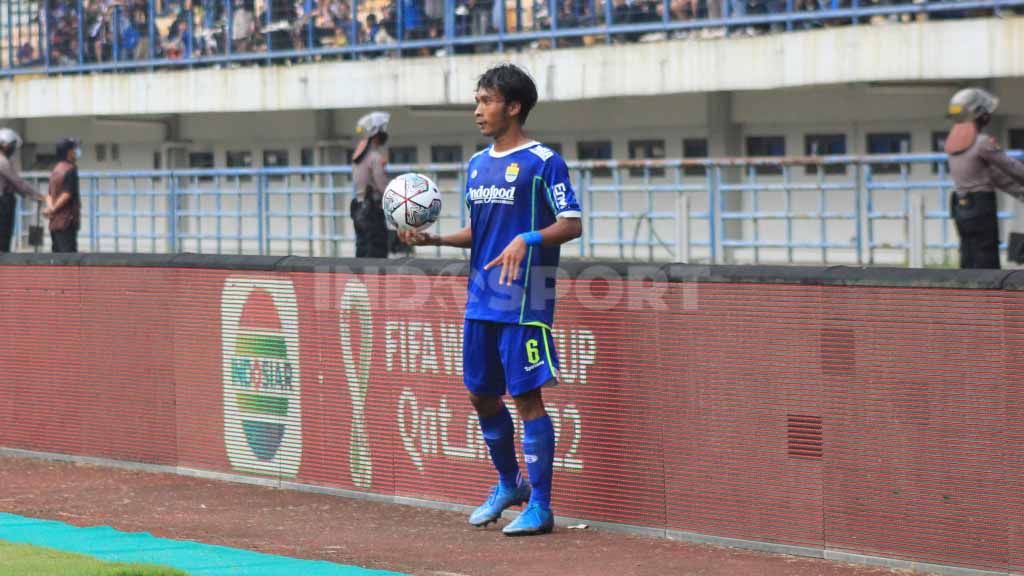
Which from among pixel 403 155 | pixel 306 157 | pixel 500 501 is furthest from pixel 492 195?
pixel 306 157

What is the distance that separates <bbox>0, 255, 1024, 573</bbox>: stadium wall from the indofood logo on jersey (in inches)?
0.5

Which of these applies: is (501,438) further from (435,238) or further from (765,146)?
(765,146)

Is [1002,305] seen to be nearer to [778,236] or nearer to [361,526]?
[361,526]

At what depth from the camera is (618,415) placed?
859cm

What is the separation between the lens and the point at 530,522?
8.47 m

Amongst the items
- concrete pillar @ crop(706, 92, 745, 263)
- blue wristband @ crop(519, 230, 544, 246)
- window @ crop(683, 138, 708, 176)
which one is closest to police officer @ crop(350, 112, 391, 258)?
blue wristband @ crop(519, 230, 544, 246)

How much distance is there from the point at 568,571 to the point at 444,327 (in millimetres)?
2066

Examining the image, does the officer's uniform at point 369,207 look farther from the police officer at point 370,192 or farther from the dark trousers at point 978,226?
the dark trousers at point 978,226

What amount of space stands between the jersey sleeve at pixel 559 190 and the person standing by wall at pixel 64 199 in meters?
10.6

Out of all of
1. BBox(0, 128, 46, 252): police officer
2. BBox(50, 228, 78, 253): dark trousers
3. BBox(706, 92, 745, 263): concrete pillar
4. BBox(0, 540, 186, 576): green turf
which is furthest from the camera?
BBox(706, 92, 745, 263): concrete pillar

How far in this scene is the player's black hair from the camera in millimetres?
8344

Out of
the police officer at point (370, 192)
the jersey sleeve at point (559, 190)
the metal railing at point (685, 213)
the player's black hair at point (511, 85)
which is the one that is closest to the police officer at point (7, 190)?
the metal railing at point (685, 213)

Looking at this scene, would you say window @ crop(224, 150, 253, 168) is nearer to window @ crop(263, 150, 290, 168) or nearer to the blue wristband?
window @ crop(263, 150, 290, 168)

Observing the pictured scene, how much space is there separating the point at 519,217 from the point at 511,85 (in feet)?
2.08
